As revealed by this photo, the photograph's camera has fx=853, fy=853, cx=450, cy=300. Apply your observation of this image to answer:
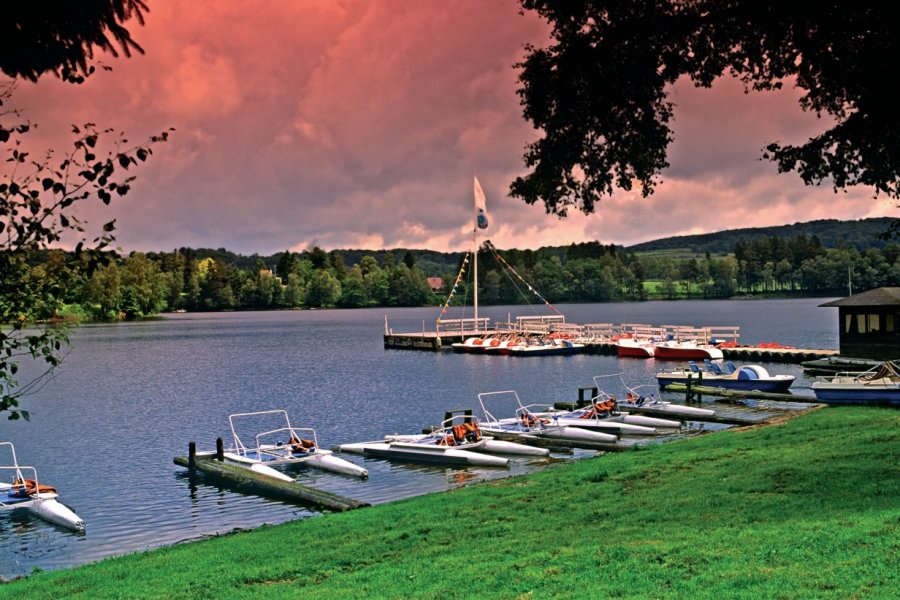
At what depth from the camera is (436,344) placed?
102000mm

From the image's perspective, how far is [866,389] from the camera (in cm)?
3503

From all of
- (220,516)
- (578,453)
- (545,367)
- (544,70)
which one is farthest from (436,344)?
(544,70)

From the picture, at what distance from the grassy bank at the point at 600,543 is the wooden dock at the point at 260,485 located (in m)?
2.53

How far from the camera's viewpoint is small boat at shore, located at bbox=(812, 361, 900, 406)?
34062 millimetres

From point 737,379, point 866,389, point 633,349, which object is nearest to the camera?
point 866,389

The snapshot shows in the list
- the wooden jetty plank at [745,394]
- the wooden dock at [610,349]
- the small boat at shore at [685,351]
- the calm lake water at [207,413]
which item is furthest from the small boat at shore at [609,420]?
the small boat at shore at [685,351]

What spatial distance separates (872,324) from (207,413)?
136 ft

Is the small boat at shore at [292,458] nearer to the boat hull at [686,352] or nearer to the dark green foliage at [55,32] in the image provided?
the dark green foliage at [55,32]

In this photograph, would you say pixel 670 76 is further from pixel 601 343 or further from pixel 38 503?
pixel 601 343

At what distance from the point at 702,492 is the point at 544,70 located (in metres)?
9.25

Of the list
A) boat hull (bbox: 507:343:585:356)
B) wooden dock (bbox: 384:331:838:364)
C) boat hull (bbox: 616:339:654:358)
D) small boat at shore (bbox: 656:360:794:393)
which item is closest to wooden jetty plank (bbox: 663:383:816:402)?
small boat at shore (bbox: 656:360:794:393)

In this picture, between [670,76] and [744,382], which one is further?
[744,382]

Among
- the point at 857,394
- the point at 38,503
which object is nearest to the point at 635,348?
the point at 857,394

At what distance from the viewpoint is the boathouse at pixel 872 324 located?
51125 millimetres
